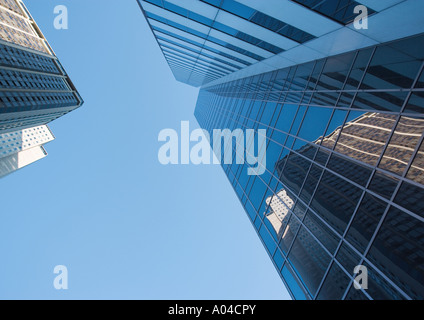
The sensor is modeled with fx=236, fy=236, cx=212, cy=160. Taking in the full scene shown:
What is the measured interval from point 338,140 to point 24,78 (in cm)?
11751

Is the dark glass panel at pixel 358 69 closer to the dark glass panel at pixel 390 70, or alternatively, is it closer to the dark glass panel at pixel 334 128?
the dark glass panel at pixel 390 70

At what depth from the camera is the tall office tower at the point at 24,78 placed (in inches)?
3236

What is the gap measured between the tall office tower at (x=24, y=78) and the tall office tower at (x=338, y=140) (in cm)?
8814

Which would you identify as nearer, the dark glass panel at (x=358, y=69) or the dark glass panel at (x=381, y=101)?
the dark glass panel at (x=381, y=101)

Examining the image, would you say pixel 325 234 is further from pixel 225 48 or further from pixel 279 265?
pixel 225 48

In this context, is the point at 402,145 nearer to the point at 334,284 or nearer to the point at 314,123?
the point at 314,123

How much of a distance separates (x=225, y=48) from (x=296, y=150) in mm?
12766

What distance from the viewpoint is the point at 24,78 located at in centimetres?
9238

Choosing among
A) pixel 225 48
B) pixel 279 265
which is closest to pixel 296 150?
pixel 279 265

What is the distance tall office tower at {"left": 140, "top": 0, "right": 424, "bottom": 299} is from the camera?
27.0ft

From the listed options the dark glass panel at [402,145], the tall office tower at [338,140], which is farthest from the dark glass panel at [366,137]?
the dark glass panel at [402,145]

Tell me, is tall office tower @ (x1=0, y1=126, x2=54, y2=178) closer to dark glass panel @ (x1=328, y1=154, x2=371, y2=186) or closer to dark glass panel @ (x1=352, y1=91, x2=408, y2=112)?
dark glass panel @ (x1=328, y1=154, x2=371, y2=186)

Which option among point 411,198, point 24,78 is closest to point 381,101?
point 411,198
